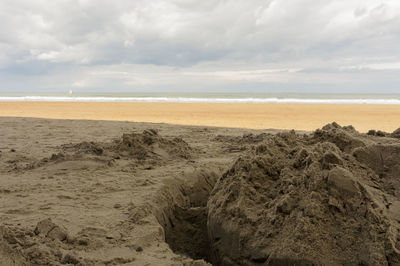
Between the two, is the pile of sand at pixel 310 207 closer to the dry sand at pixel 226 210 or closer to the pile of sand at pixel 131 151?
the dry sand at pixel 226 210

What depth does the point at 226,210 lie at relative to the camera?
2420 mm

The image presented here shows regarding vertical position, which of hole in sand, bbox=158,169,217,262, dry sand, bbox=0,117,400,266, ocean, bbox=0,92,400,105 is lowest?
hole in sand, bbox=158,169,217,262

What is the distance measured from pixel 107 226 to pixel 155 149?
240cm

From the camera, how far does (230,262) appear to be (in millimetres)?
2240

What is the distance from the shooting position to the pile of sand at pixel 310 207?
1.82 meters

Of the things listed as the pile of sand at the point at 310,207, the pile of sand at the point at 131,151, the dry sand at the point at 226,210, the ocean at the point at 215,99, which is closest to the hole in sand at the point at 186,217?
the dry sand at the point at 226,210

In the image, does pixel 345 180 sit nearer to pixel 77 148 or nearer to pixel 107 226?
pixel 107 226

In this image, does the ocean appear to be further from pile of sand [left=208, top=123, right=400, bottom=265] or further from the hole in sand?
pile of sand [left=208, top=123, right=400, bottom=265]

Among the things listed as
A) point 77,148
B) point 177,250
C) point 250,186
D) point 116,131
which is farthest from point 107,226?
point 116,131

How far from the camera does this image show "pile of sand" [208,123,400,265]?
182 centimetres

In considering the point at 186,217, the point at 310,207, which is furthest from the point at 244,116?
the point at 310,207

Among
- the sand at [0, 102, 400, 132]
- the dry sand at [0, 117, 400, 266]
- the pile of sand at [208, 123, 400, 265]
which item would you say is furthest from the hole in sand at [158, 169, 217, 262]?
the sand at [0, 102, 400, 132]

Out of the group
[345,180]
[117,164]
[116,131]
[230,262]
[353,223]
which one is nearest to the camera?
[353,223]

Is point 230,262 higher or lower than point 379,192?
lower
